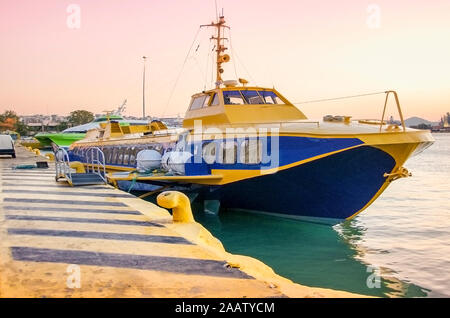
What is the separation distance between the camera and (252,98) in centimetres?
1440

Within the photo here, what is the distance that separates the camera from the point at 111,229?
6.77 meters

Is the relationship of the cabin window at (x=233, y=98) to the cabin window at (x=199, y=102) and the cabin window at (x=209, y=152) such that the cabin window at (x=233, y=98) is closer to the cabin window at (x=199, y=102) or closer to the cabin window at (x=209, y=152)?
the cabin window at (x=199, y=102)

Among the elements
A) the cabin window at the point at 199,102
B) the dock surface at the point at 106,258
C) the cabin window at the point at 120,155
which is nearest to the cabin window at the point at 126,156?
the cabin window at the point at 120,155

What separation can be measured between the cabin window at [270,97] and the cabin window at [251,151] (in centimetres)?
368

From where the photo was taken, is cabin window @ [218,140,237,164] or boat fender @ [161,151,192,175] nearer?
cabin window @ [218,140,237,164]

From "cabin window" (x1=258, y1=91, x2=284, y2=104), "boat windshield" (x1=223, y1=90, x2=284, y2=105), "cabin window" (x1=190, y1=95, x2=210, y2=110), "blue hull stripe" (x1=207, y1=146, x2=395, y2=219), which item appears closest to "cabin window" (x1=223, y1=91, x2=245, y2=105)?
"boat windshield" (x1=223, y1=90, x2=284, y2=105)

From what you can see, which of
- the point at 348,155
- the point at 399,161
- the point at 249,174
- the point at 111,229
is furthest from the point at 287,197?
the point at 111,229

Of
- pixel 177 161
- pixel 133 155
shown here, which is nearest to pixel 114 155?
pixel 133 155

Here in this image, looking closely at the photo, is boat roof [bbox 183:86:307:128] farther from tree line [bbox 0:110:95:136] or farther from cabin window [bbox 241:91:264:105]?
tree line [bbox 0:110:95:136]

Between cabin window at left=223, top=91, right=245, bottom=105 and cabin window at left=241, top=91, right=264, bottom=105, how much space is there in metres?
0.17

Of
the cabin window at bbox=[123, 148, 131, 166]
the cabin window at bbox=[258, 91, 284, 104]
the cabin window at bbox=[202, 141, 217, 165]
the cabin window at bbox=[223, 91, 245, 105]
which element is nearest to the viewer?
the cabin window at bbox=[202, 141, 217, 165]

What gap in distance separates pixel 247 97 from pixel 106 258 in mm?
10093

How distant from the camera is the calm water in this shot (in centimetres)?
856
